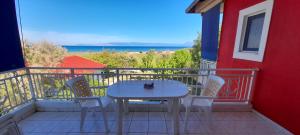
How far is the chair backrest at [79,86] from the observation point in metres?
1.85

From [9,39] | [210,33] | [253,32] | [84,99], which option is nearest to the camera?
[84,99]

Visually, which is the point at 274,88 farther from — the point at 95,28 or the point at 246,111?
the point at 95,28

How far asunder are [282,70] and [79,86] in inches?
111

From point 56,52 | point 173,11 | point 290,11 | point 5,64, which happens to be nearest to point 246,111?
point 290,11

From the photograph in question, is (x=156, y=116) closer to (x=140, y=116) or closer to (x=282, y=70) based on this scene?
(x=140, y=116)

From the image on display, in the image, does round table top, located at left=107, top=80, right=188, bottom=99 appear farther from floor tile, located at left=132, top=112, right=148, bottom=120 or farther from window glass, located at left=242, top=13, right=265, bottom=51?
window glass, located at left=242, top=13, right=265, bottom=51

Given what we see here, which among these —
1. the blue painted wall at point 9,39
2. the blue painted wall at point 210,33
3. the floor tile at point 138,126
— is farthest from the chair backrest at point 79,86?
the blue painted wall at point 210,33

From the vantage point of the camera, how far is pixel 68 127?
211 centimetres

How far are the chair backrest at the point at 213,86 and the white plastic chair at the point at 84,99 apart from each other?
1450 mm

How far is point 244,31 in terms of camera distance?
2836 millimetres

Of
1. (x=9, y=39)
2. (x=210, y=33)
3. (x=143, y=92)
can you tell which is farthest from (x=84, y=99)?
(x=210, y=33)

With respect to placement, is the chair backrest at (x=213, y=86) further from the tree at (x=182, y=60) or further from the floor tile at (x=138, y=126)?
the tree at (x=182, y=60)

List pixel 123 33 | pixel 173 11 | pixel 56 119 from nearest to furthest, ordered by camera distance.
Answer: pixel 56 119 < pixel 173 11 < pixel 123 33

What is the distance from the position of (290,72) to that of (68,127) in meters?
3.13
